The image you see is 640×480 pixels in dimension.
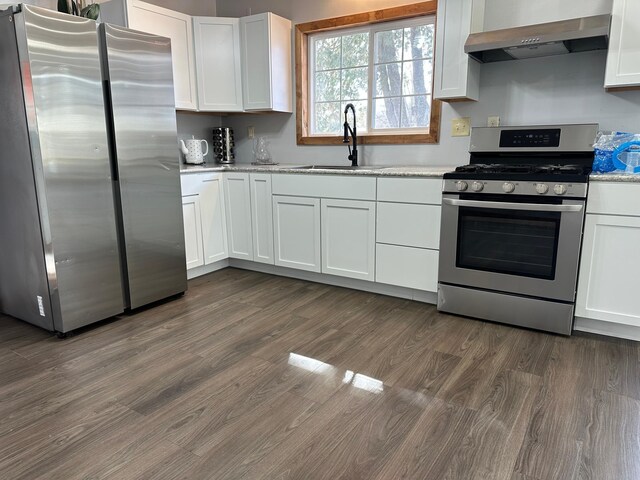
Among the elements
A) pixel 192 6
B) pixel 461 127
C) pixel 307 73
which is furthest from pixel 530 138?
pixel 192 6

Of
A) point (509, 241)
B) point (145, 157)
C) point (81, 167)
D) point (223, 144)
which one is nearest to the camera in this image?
point (81, 167)

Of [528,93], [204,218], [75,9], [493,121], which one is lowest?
[204,218]

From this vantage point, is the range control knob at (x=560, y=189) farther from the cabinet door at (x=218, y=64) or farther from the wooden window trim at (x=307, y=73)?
the cabinet door at (x=218, y=64)

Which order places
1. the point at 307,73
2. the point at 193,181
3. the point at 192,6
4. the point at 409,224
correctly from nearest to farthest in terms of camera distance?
the point at 409,224 → the point at 193,181 → the point at 307,73 → the point at 192,6

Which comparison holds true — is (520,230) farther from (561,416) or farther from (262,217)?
(262,217)

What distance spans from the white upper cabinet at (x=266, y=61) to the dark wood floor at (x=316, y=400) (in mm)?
1908

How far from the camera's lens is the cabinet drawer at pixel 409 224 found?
2766 millimetres

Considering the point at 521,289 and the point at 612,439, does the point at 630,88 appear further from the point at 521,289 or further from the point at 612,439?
the point at 612,439

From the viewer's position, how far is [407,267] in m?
2.92

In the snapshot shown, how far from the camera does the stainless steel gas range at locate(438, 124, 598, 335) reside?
2348 millimetres

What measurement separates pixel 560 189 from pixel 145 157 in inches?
94.0

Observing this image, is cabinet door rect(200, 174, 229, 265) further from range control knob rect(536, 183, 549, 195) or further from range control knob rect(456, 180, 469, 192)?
range control knob rect(536, 183, 549, 195)

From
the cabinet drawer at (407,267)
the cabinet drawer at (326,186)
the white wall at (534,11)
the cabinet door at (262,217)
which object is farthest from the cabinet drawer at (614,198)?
the cabinet door at (262,217)

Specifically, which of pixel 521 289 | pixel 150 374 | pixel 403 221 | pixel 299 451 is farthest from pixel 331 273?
pixel 299 451
